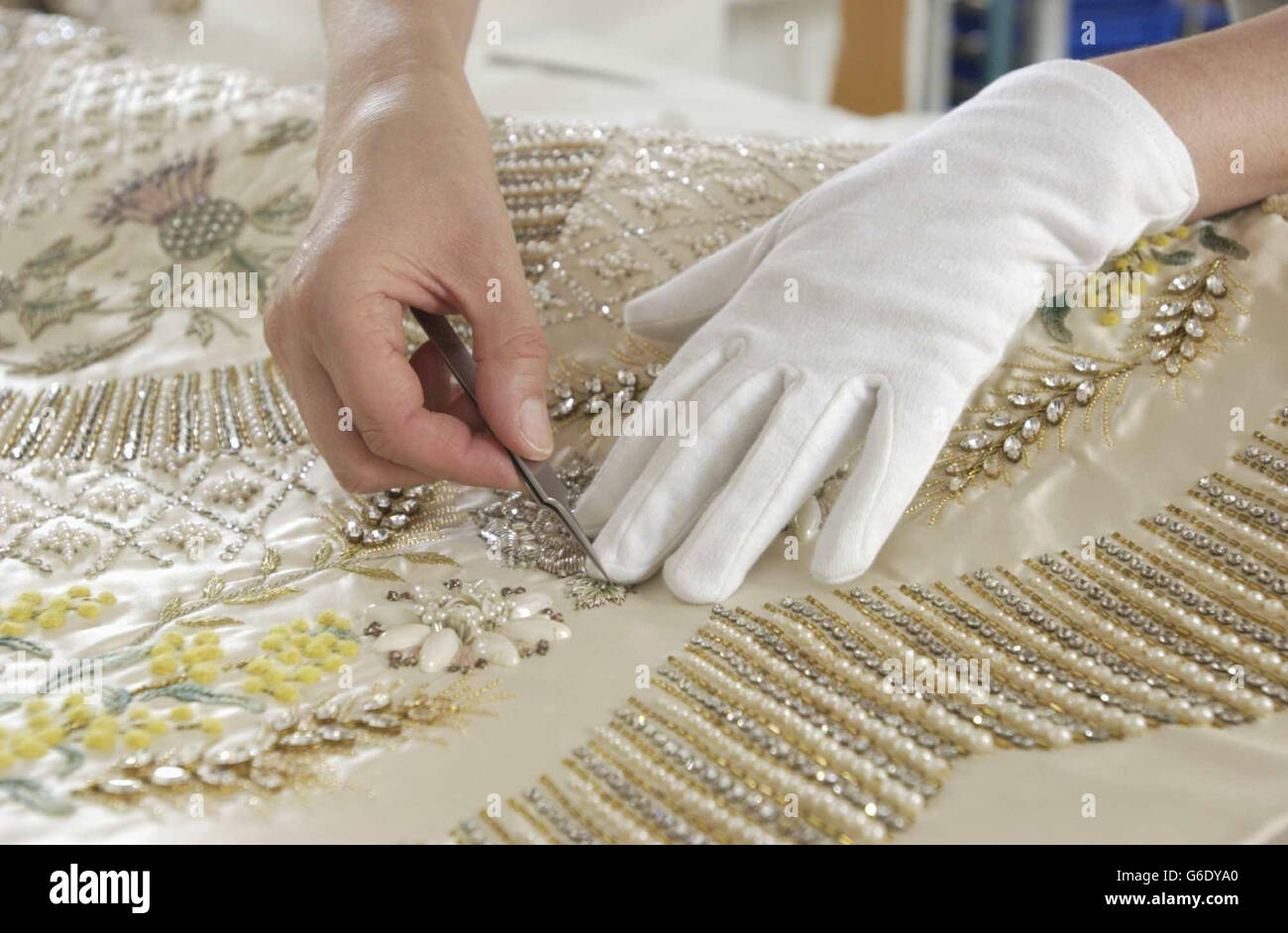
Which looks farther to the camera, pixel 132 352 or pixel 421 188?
pixel 132 352

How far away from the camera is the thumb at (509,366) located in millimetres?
675

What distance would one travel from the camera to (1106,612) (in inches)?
24.5

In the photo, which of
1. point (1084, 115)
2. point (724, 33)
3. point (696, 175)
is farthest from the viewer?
point (724, 33)

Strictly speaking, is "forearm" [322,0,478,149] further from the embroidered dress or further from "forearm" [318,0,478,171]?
the embroidered dress

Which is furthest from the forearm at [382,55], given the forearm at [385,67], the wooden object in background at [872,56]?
the wooden object in background at [872,56]

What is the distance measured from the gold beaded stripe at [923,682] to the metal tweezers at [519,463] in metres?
0.12

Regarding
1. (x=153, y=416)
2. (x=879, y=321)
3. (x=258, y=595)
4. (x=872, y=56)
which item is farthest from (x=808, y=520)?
(x=872, y=56)

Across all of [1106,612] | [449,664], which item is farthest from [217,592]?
[1106,612]

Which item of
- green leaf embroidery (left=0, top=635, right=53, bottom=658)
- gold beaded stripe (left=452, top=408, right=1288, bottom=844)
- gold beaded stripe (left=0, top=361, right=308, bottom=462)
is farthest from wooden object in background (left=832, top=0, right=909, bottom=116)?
green leaf embroidery (left=0, top=635, right=53, bottom=658)

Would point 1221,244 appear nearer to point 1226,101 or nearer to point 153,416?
point 1226,101

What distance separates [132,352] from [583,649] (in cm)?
63

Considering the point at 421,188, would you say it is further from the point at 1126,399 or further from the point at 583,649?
the point at 1126,399

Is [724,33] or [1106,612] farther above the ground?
[724,33]

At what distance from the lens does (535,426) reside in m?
0.68
